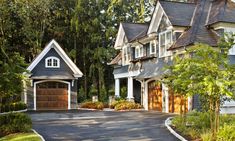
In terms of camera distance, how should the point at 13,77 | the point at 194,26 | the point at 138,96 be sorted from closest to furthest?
the point at 13,77 < the point at 194,26 < the point at 138,96

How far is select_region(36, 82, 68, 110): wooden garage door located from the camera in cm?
3062

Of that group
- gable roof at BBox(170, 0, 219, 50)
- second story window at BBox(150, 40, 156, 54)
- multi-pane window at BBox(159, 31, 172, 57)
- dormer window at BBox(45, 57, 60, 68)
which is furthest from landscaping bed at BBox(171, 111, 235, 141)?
dormer window at BBox(45, 57, 60, 68)

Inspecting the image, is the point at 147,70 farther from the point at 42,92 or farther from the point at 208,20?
the point at 42,92

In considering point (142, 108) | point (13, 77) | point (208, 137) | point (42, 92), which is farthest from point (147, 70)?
point (208, 137)

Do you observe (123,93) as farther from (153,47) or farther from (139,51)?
(153,47)

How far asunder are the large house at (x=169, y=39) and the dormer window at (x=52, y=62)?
22.1ft

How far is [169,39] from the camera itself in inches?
1003

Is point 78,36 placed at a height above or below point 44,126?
above

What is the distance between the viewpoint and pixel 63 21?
42.3 metres

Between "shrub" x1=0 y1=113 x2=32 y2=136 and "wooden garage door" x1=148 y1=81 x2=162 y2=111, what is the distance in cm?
1327

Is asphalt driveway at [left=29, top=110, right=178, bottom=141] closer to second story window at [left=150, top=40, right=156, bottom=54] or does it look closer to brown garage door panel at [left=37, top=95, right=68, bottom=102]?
second story window at [left=150, top=40, right=156, bottom=54]

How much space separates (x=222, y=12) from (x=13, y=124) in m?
16.0

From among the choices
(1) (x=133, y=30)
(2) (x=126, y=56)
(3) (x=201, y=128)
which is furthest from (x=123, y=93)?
(3) (x=201, y=128)

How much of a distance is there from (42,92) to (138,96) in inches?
382
